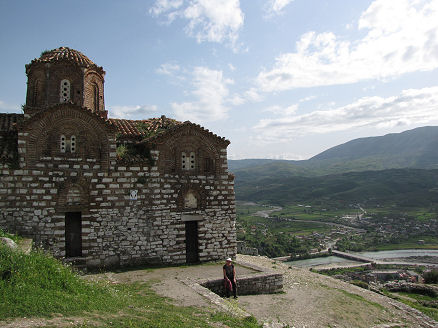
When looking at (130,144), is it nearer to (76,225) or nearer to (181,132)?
(181,132)

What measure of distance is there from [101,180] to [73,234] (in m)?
2.61

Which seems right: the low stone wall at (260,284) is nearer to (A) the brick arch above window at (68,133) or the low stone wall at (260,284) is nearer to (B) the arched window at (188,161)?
(B) the arched window at (188,161)

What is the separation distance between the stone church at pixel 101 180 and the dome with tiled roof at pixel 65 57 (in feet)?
0.20

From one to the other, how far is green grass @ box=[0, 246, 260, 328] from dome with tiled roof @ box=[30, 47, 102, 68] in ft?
34.5

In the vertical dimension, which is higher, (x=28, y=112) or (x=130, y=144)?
(x=28, y=112)

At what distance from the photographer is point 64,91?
16.2 m

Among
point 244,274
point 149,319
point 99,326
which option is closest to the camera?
point 99,326

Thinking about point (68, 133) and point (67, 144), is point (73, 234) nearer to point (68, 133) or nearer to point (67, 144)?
point (67, 144)

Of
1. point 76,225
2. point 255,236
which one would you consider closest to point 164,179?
point 76,225

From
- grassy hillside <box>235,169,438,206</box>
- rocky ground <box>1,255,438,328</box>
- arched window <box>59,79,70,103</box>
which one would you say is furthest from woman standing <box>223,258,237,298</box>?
grassy hillside <box>235,169,438,206</box>

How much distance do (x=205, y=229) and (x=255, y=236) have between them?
51361mm

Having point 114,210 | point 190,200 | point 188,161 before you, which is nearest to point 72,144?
point 114,210

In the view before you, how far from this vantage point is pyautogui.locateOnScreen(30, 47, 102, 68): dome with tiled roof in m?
15.9

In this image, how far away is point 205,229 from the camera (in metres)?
16.5
